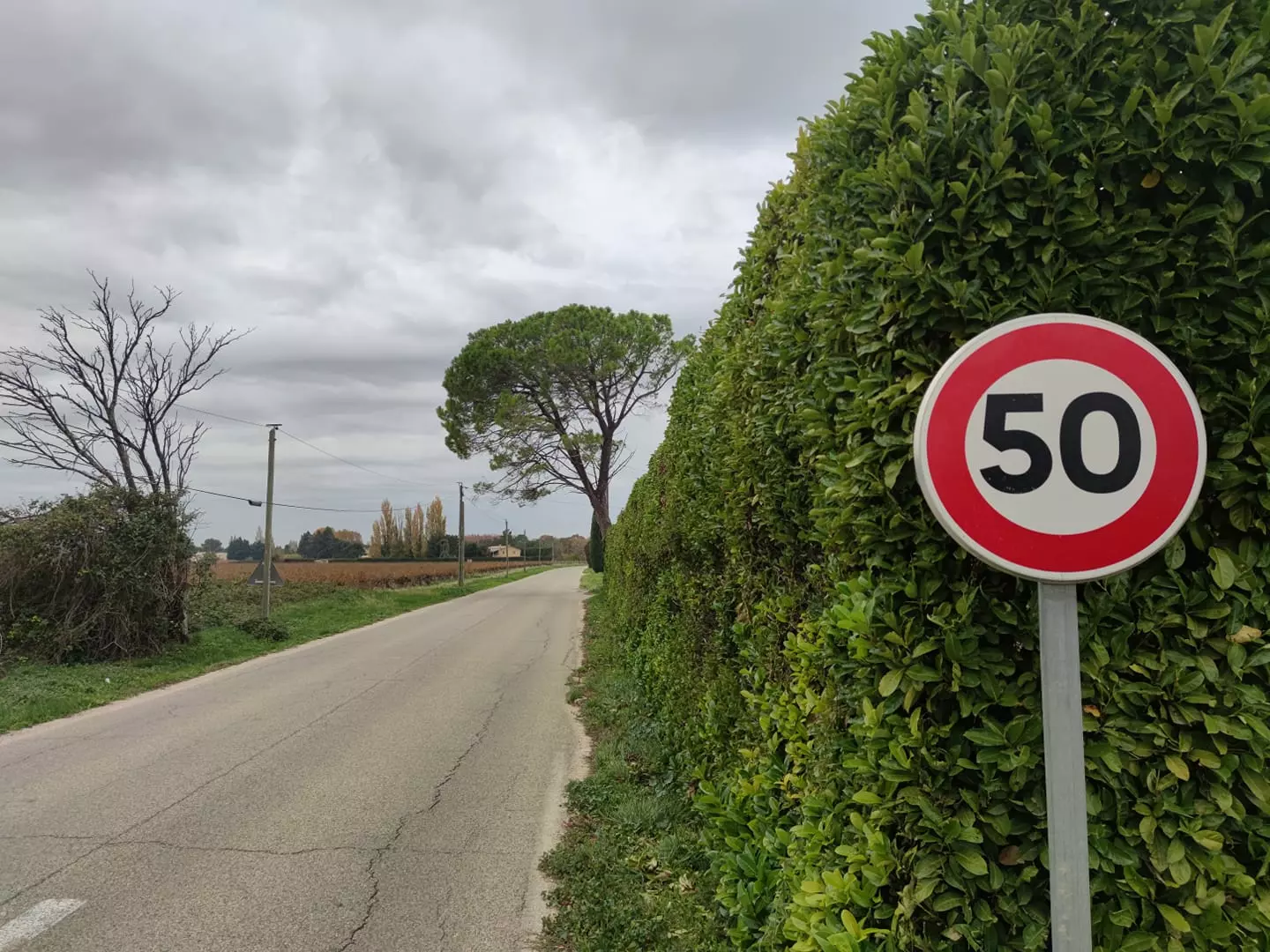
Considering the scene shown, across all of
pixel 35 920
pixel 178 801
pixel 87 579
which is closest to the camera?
pixel 35 920

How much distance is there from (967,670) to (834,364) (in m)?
0.90

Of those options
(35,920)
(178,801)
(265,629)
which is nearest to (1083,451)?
(35,920)

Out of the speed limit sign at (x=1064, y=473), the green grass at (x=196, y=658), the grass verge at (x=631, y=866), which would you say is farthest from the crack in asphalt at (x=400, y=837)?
the green grass at (x=196, y=658)

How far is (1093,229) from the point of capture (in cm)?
185

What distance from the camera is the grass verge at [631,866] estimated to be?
11.7 ft

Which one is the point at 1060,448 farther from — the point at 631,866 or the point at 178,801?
the point at 178,801

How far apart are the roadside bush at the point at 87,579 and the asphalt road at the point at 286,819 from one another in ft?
11.2

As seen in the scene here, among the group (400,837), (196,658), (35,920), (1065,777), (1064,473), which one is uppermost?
(1064,473)

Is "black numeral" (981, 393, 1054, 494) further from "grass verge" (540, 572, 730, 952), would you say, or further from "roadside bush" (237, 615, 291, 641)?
"roadside bush" (237, 615, 291, 641)

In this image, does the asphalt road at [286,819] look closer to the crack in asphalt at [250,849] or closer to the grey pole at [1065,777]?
the crack in asphalt at [250,849]

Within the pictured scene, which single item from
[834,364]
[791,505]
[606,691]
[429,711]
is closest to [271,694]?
[429,711]

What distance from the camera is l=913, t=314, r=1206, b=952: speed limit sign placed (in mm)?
1505

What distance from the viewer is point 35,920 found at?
383 cm

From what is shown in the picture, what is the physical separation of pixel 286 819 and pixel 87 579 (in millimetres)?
10257
